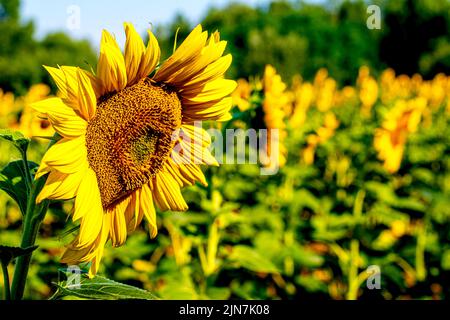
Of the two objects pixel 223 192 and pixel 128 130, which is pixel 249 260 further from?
pixel 128 130

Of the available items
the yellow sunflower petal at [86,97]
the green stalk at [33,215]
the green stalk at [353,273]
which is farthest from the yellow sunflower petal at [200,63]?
the green stalk at [353,273]

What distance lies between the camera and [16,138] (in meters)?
0.90

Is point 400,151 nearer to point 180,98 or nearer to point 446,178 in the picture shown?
point 446,178

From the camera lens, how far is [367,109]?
406 cm

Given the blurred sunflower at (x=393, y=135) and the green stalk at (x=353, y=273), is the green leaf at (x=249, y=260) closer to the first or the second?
the green stalk at (x=353, y=273)

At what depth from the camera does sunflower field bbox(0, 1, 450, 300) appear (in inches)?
37.2

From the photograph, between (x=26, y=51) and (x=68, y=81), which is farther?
(x=26, y=51)

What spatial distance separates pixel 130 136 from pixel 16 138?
178mm

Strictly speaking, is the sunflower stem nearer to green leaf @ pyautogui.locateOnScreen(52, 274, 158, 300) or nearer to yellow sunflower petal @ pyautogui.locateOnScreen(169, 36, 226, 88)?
green leaf @ pyautogui.locateOnScreen(52, 274, 158, 300)

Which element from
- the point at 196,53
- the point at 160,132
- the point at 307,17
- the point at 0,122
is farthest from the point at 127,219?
the point at 307,17

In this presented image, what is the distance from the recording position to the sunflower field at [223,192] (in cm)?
94

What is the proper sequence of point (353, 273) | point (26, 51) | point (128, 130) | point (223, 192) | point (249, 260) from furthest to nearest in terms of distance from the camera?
point (26, 51)
point (353, 273)
point (223, 192)
point (249, 260)
point (128, 130)

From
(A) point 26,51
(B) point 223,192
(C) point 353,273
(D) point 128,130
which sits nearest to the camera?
(D) point 128,130

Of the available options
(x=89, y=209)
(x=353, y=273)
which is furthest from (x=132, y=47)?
(x=353, y=273)
